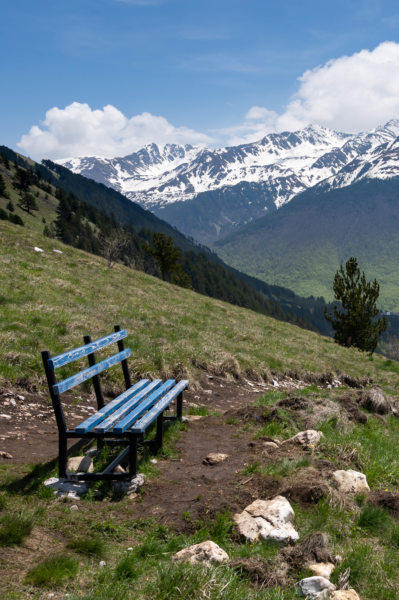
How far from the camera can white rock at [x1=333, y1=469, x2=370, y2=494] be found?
21.4ft

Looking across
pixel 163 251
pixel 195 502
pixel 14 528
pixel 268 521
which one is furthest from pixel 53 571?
pixel 163 251

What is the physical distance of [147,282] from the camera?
112 feet

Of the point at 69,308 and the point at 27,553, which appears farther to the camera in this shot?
the point at 69,308

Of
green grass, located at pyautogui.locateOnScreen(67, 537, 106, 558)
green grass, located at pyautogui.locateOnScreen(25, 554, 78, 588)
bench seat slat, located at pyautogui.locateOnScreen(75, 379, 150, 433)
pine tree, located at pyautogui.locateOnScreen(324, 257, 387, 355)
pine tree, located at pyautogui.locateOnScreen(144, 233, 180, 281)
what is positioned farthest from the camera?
pine tree, located at pyautogui.locateOnScreen(144, 233, 180, 281)

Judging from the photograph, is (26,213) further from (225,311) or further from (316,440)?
(316,440)

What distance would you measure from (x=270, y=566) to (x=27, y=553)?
2707 millimetres

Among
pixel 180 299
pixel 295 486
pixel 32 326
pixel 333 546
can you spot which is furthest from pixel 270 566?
pixel 180 299

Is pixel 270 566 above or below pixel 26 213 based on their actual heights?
below

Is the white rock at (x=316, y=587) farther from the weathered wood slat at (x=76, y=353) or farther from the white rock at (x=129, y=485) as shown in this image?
the weathered wood slat at (x=76, y=353)

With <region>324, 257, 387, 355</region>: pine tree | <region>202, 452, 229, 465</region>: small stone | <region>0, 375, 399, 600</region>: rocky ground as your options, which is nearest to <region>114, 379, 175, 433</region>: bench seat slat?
<region>0, 375, 399, 600</region>: rocky ground

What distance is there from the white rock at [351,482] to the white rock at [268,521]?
127 centimetres

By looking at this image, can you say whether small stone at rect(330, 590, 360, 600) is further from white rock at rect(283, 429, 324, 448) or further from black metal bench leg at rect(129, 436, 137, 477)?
white rock at rect(283, 429, 324, 448)

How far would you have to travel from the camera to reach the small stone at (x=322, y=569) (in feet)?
14.8

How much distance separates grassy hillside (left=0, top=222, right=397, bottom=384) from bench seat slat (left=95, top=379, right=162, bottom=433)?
3.83 metres
